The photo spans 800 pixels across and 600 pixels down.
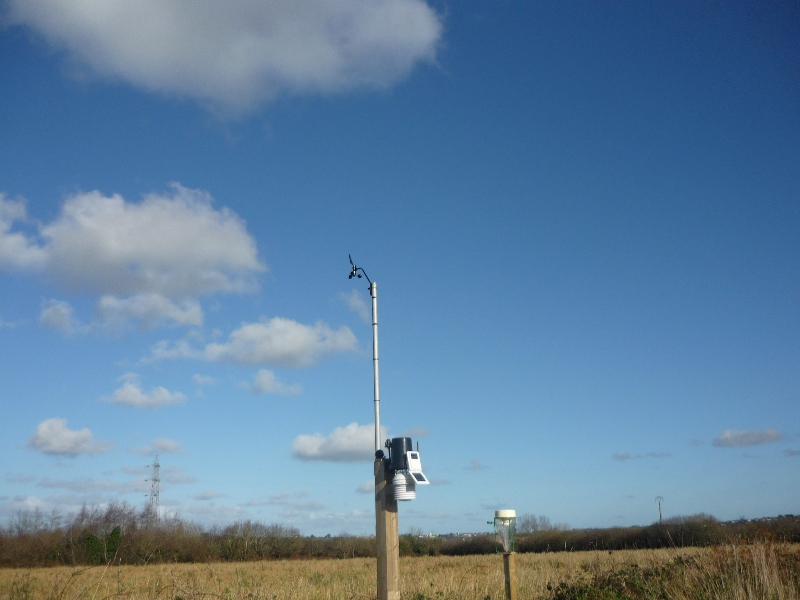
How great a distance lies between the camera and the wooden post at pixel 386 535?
25.7ft

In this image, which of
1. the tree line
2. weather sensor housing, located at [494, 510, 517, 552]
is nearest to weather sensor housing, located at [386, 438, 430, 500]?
weather sensor housing, located at [494, 510, 517, 552]

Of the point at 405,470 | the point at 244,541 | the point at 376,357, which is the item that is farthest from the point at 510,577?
the point at 244,541

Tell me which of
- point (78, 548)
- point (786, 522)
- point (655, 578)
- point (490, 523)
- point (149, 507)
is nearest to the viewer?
point (490, 523)

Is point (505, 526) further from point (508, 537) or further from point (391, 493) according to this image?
point (391, 493)

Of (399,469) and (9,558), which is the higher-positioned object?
(399,469)

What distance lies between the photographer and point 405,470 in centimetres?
776

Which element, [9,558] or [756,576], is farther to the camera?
[9,558]

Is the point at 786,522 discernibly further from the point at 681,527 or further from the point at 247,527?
the point at 247,527

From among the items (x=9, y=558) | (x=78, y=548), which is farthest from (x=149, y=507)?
(x=9, y=558)

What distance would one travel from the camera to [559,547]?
43656 mm

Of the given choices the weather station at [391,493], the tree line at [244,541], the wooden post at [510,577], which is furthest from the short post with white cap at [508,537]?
the tree line at [244,541]

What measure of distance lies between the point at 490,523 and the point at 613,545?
38.2 metres

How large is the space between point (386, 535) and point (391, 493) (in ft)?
1.60

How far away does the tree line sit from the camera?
105 ft
